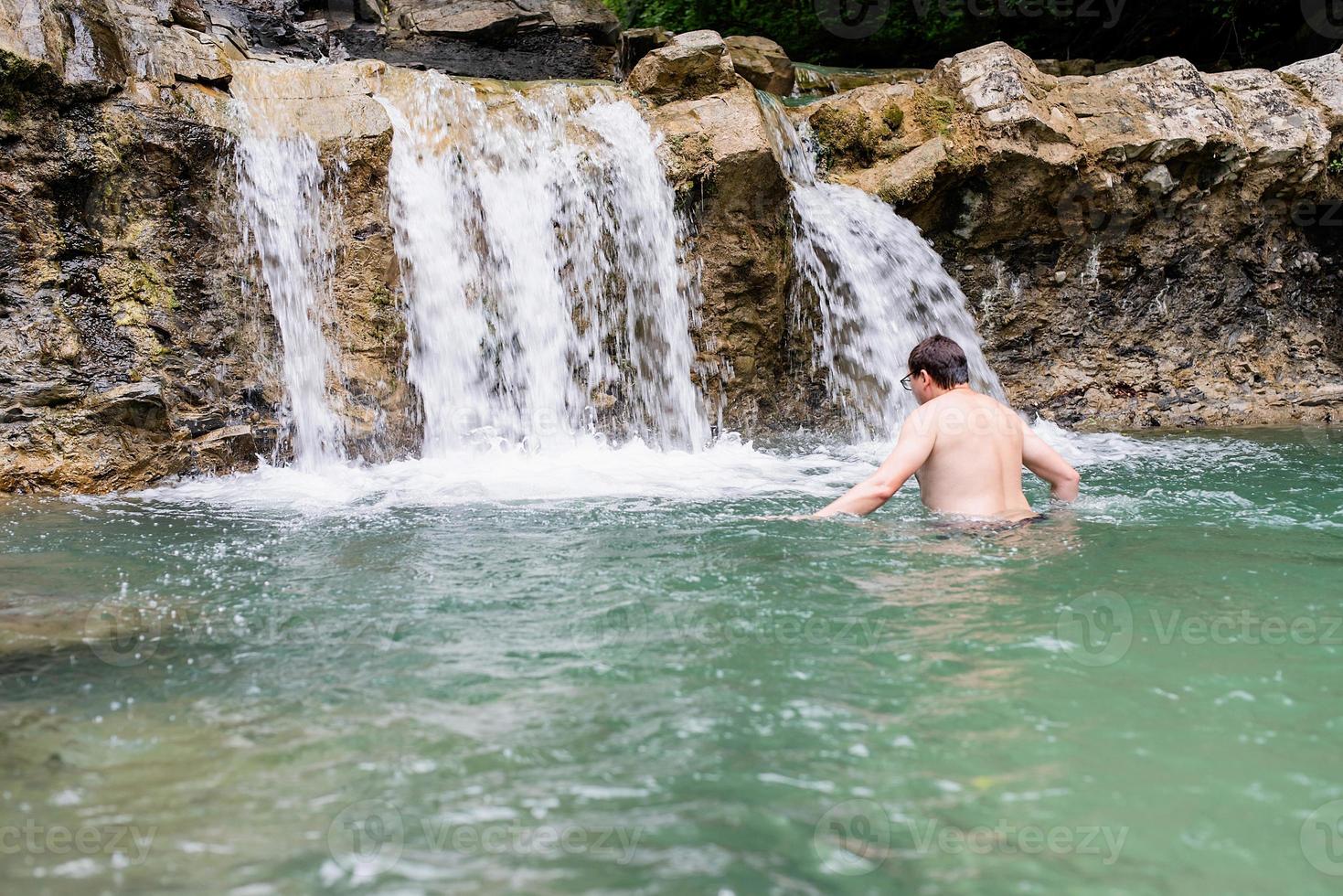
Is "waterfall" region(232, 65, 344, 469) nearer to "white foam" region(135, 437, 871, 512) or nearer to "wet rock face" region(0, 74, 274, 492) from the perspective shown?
"wet rock face" region(0, 74, 274, 492)

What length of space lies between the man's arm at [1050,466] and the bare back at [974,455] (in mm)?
276

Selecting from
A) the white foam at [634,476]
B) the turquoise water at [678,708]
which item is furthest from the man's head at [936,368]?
the white foam at [634,476]

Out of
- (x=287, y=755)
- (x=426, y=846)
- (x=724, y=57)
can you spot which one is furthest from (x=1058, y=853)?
(x=724, y=57)

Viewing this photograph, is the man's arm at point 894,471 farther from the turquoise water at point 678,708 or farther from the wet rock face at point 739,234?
the wet rock face at point 739,234

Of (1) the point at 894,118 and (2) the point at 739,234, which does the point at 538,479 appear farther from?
(1) the point at 894,118

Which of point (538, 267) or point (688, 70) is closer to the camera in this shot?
point (538, 267)

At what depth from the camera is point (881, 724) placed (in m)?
2.62

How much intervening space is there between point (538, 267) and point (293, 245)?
1.77 metres

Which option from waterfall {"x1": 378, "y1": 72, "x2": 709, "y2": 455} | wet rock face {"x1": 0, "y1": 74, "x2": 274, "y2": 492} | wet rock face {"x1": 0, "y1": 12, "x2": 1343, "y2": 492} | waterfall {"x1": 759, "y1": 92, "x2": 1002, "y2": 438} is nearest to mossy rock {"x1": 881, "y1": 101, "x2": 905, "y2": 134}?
wet rock face {"x1": 0, "y1": 12, "x2": 1343, "y2": 492}

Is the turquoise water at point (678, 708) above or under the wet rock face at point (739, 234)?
under

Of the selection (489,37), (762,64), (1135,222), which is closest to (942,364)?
(1135,222)

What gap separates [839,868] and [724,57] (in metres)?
7.57

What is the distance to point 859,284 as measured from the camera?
28.9ft

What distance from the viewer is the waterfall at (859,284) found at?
870 centimetres
